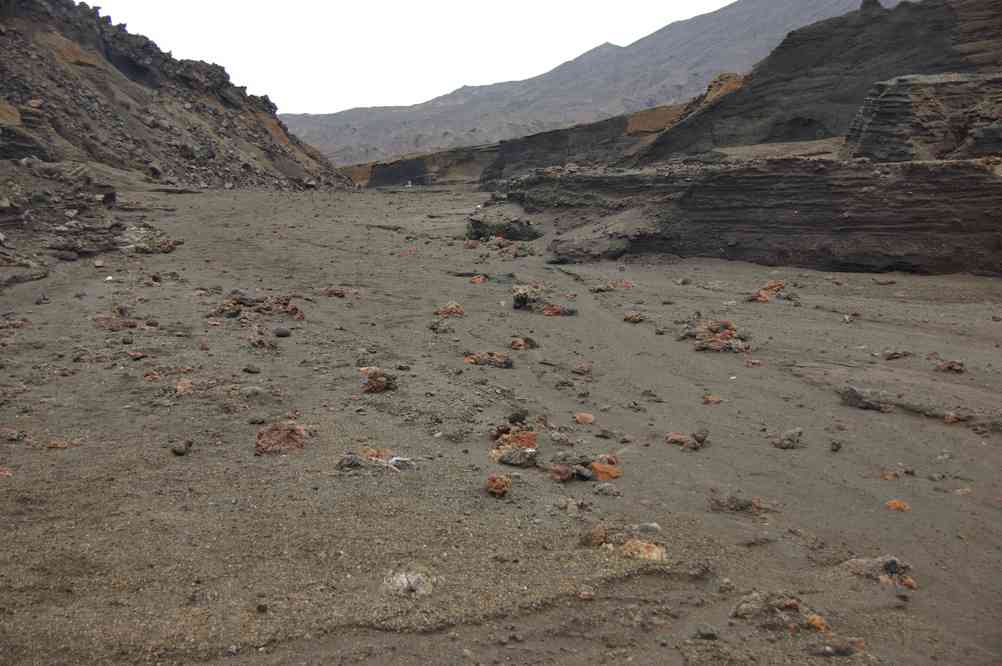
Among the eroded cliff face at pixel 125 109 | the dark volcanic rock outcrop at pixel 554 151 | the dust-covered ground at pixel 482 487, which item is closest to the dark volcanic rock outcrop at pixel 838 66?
the dark volcanic rock outcrop at pixel 554 151

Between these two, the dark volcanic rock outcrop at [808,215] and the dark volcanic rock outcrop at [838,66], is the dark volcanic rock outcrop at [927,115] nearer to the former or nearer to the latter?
the dark volcanic rock outcrop at [808,215]

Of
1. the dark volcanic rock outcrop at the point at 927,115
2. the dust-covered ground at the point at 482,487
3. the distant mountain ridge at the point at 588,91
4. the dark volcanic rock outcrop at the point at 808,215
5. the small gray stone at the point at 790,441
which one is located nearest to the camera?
the dust-covered ground at the point at 482,487

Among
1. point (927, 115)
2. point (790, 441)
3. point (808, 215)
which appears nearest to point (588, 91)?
point (927, 115)

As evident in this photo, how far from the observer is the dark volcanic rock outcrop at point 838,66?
45.2ft

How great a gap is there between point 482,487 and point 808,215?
7.25m

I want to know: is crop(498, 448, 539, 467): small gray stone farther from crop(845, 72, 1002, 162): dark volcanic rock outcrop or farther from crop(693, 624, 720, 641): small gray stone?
crop(845, 72, 1002, 162): dark volcanic rock outcrop

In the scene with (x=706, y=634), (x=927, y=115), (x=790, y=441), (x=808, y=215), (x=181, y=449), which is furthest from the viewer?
(x=927, y=115)

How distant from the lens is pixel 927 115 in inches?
407

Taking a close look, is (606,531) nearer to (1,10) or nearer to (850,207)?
(850,207)

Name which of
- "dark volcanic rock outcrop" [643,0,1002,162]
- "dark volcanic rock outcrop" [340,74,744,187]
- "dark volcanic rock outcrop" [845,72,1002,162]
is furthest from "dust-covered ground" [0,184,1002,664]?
"dark volcanic rock outcrop" [340,74,744,187]

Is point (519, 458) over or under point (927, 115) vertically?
under

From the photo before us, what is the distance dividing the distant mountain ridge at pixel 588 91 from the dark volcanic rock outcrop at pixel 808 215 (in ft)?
153

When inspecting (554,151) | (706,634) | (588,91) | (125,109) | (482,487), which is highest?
(588,91)

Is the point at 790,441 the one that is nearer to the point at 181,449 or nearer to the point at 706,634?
the point at 706,634
